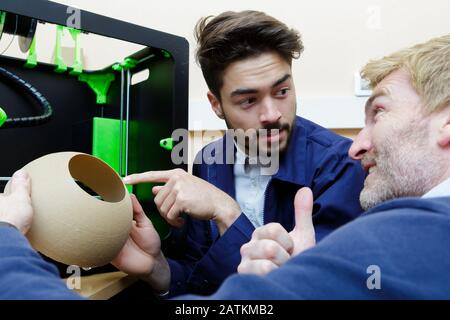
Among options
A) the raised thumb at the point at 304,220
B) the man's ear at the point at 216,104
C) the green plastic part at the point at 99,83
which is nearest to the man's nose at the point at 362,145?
the raised thumb at the point at 304,220

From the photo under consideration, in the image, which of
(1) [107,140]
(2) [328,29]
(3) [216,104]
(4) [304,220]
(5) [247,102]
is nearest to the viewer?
(4) [304,220]

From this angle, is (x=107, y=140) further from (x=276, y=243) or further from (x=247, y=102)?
(x=276, y=243)

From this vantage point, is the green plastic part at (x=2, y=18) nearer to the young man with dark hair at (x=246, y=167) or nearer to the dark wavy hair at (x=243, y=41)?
the young man with dark hair at (x=246, y=167)

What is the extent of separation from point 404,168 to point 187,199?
46cm

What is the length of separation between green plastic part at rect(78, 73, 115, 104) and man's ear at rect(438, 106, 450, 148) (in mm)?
803

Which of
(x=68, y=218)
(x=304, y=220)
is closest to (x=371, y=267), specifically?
(x=304, y=220)

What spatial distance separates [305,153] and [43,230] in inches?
26.3

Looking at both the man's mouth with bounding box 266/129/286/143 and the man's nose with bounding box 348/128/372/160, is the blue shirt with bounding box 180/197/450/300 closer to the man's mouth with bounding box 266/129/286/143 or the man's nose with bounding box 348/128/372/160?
the man's nose with bounding box 348/128/372/160

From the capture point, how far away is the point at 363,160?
87 centimetres

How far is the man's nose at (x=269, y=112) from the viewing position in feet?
3.74

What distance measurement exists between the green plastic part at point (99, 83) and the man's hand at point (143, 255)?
1.07 ft

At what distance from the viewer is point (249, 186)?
50.4 inches
